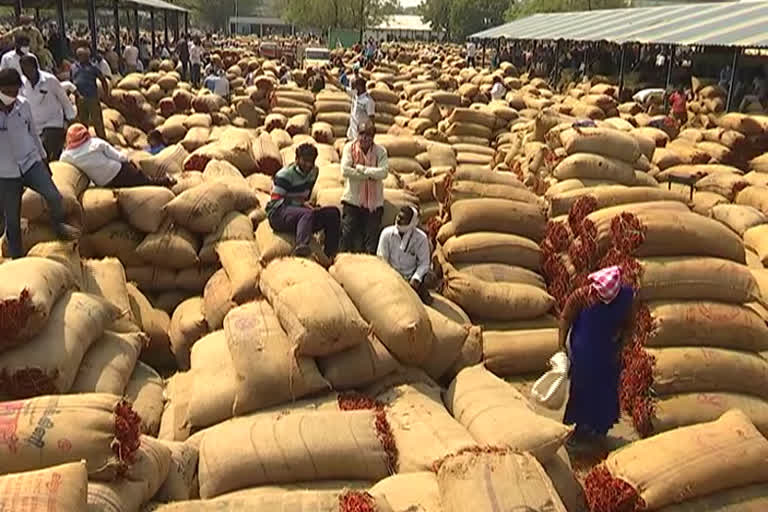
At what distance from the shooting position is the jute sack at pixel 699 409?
180 inches

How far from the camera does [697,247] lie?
17.6 ft

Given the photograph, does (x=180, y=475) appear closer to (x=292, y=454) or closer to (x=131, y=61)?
(x=292, y=454)

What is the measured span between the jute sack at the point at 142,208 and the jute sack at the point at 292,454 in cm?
293

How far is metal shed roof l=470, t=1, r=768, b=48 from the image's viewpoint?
1545 centimetres

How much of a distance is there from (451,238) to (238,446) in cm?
324

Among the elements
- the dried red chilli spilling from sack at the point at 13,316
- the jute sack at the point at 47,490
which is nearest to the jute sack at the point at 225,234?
the dried red chilli spilling from sack at the point at 13,316

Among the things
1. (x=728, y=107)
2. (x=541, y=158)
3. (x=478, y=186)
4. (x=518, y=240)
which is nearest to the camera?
(x=518, y=240)

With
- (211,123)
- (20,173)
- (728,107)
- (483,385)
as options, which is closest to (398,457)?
(483,385)

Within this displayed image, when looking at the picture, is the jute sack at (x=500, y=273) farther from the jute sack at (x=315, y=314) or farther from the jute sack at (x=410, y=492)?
the jute sack at (x=410, y=492)

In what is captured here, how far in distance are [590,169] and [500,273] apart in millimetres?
2307

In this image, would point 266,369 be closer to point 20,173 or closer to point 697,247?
point 20,173

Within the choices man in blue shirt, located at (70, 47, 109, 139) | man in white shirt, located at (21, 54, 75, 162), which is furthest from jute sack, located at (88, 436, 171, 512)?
man in blue shirt, located at (70, 47, 109, 139)

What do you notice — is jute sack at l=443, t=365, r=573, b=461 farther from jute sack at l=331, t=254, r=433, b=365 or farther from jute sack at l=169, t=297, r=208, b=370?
jute sack at l=169, t=297, r=208, b=370

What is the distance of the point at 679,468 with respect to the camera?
3.65m
